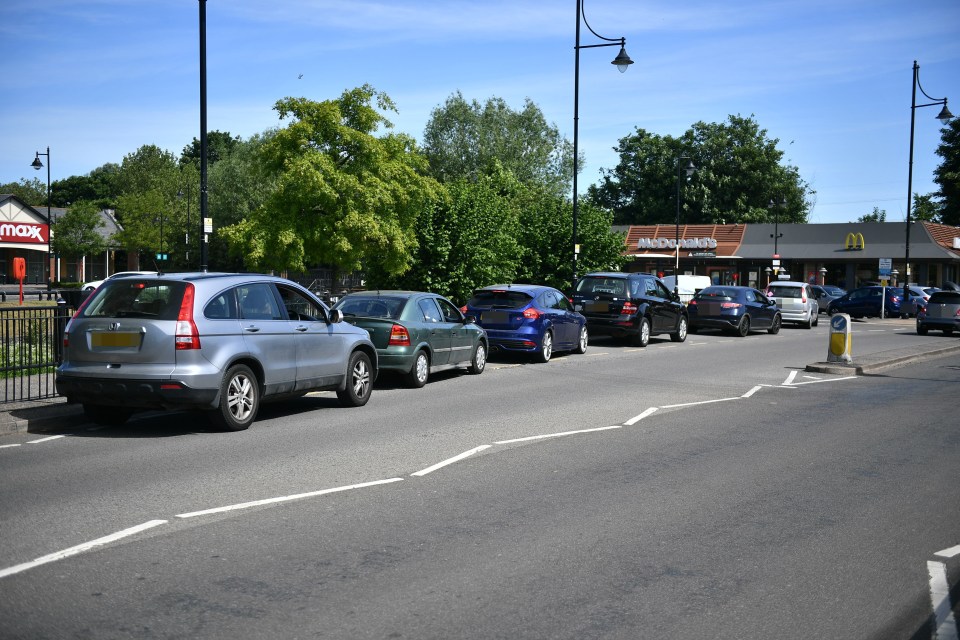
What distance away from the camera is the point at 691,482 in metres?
7.66

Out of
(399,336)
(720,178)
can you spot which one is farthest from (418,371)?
(720,178)

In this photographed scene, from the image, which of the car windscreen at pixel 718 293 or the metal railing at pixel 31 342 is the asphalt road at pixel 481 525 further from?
the car windscreen at pixel 718 293

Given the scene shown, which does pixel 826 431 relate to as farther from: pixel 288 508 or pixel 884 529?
pixel 288 508

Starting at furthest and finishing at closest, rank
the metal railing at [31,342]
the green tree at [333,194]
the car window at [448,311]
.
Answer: the green tree at [333,194], the car window at [448,311], the metal railing at [31,342]

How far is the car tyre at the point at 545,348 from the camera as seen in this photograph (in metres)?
18.7

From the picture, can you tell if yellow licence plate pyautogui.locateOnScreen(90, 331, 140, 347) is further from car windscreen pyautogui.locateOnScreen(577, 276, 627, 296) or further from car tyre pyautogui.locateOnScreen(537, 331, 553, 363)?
car windscreen pyautogui.locateOnScreen(577, 276, 627, 296)

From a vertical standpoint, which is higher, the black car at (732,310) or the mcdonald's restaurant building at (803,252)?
the mcdonald's restaurant building at (803,252)

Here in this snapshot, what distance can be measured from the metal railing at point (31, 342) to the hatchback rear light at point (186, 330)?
3569 millimetres

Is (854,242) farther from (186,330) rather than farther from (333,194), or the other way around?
(186,330)

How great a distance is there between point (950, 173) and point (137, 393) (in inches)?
3379

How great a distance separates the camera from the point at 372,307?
14.3 m

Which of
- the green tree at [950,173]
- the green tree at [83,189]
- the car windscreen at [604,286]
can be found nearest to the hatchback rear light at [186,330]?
the car windscreen at [604,286]

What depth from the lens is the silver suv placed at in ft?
30.0

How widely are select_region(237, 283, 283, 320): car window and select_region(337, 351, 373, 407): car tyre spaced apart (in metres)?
1.56
